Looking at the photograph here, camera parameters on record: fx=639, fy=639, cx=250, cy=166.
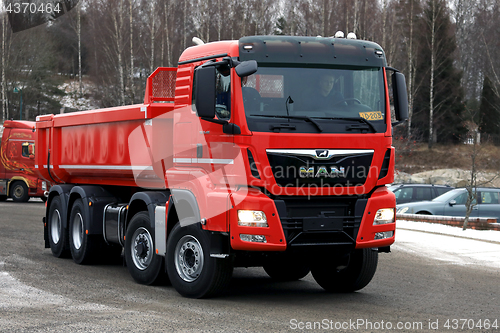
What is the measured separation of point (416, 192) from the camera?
22531mm

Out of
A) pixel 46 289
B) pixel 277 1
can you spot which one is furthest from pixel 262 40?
pixel 277 1

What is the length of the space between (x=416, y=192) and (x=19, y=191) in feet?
56.1

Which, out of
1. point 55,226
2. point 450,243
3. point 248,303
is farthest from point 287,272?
point 450,243

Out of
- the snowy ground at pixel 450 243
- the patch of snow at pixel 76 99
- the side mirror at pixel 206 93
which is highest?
the patch of snow at pixel 76 99

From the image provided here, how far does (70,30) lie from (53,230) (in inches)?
2596

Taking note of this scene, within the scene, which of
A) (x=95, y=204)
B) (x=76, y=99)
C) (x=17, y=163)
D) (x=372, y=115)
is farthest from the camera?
(x=76, y=99)

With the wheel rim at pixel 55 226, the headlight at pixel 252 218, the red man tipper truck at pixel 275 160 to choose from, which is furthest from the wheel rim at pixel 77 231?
the headlight at pixel 252 218

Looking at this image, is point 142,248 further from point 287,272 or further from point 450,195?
point 450,195

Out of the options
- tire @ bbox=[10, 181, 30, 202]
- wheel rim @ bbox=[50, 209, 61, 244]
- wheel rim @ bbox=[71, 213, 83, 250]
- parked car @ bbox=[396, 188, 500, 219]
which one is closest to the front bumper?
wheel rim @ bbox=[71, 213, 83, 250]

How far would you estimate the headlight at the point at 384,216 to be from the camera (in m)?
7.71

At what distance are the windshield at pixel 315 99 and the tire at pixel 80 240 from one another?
16.6 feet

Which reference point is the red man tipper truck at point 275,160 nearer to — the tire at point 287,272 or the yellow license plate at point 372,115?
the yellow license plate at point 372,115

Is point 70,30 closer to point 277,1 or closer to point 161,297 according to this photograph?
point 277,1

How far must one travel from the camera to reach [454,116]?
149 feet
